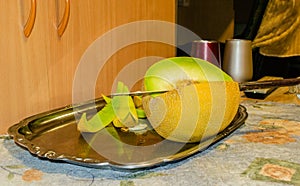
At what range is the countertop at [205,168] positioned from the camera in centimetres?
53

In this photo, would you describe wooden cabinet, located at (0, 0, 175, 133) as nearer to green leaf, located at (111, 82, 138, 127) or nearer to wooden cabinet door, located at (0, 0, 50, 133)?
wooden cabinet door, located at (0, 0, 50, 133)

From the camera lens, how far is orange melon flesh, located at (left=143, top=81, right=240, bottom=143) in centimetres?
60

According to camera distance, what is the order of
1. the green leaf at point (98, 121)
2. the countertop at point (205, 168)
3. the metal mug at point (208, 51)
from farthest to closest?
1. the metal mug at point (208, 51)
2. the green leaf at point (98, 121)
3. the countertop at point (205, 168)

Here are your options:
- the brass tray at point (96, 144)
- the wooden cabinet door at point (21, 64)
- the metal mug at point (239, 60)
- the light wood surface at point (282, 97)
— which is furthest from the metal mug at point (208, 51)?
the wooden cabinet door at point (21, 64)

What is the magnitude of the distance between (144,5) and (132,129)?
0.58m

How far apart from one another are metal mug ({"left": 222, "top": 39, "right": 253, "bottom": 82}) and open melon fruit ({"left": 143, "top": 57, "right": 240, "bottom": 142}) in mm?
549

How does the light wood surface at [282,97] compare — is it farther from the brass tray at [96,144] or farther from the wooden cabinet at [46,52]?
the wooden cabinet at [46,52]

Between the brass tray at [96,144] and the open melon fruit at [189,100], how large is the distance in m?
0.03

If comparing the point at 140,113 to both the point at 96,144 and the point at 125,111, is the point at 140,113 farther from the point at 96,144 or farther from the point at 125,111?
the point at 96,144

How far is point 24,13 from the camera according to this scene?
74 cm

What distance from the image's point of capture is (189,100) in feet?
1.98

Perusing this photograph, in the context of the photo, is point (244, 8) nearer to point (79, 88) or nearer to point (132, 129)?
point (79, 88)

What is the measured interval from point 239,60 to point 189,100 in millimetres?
664

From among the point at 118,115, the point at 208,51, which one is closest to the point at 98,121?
the point at 118,115
